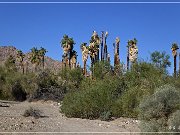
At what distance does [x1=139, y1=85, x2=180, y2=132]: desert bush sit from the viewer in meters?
15.4

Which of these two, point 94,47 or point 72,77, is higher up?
point 94,47

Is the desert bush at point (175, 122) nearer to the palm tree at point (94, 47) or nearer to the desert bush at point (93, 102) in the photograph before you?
the desert bush at point (93, 102)

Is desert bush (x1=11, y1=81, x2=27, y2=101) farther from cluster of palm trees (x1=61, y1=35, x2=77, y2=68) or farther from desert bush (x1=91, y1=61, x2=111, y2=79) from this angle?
cluster of palm trees (x1=61, y1=35, x2=77, y2=68)

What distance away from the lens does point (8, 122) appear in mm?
21734

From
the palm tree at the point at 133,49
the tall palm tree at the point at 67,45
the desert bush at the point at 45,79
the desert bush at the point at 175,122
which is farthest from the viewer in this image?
the tall palm tree at the point at 67,45

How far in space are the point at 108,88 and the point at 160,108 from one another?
14251 mm

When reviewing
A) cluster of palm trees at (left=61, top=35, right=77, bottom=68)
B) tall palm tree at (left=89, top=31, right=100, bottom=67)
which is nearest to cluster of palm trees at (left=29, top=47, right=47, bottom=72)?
cluster of palm trees at (left=61, top=35, right=77, bottom=68)

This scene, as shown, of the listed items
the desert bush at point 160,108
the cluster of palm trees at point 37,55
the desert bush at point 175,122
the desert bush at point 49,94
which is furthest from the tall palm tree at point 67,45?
the desert bush at point 175,122

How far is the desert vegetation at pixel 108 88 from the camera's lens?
15.7 metres

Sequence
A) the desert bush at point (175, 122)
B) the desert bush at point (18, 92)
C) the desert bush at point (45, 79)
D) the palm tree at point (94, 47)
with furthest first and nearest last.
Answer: the palm tree at point (94, 47), the desert bush at point (45, 79), the desert bush at point (18, 92), the desert bush at point (175, 122)

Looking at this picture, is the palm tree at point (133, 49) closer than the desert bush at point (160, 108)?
No

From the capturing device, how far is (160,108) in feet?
51.2

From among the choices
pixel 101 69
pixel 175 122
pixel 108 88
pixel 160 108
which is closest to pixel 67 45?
pixel 101 69

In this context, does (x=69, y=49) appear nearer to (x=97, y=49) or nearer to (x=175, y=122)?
(x=97, y=49)
